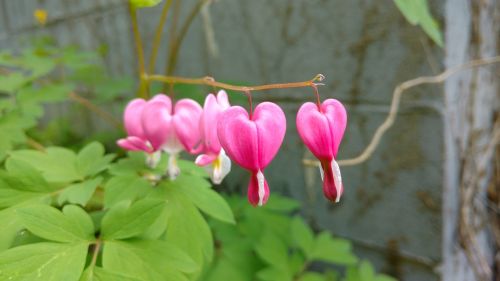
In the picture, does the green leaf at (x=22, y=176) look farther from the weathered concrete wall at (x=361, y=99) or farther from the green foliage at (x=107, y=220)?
the weathered concrete wall at (x=361, y=99)

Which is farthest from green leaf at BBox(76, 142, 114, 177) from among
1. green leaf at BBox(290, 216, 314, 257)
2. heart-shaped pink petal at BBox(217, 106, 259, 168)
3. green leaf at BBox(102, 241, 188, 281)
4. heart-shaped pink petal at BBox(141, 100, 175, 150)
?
green leaf at BBox(290, 216, 314, 257)

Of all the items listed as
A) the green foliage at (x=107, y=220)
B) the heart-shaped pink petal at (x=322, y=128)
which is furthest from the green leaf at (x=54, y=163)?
the heart-shaped pink petal at (x=322, y=128)

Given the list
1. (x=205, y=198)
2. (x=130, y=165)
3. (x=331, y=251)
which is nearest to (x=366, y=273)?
(x=331, y=251)

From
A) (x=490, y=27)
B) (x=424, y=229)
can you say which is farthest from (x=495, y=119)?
(x=424, y=229)

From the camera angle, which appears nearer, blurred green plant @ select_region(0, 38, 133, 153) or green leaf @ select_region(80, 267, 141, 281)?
green leaf @ select_region(80, 267, 141, 281)

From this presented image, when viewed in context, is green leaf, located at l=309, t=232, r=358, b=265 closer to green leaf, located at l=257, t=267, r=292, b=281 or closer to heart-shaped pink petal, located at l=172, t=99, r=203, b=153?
green leaf, located at l=257, t=267, r=292, b=281
